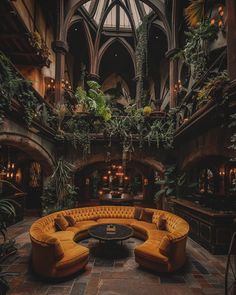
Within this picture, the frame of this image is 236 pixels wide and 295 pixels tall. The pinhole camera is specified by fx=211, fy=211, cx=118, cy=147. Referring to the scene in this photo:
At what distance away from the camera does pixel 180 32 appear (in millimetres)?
10688

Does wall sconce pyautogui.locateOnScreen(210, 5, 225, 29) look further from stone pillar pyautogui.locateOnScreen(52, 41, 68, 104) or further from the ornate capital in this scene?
the ornate capital

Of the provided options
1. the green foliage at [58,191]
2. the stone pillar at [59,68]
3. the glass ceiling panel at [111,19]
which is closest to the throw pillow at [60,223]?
the green foliage at [58,191]

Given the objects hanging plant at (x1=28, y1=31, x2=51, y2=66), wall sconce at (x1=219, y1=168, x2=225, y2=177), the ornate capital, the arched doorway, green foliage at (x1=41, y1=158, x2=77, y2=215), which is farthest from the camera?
wall sconce at (x1=219, y1=168, x2=225, y2=177)

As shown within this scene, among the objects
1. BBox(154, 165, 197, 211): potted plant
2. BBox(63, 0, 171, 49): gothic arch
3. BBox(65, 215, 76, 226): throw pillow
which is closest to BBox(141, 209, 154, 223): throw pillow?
BBox(154, 165, 197, 211): potted plant

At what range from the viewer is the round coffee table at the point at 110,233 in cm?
493

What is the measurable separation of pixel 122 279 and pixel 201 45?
6909mm

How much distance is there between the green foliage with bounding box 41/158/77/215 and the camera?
826 centimetres

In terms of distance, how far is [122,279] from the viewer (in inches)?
156

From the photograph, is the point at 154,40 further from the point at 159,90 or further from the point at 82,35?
the point at 82,35

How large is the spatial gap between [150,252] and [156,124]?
5.33 m

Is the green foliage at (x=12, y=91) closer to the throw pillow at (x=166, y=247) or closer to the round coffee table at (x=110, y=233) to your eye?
the round coffee table at (x=110, y=233)

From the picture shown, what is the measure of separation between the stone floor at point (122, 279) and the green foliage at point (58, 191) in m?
3.11

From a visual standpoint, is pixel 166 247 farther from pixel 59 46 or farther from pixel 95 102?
pixel 59 46

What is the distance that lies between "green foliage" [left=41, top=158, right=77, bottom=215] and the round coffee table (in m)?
2.98
